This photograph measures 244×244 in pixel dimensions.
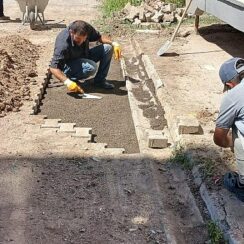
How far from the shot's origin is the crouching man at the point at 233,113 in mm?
3543

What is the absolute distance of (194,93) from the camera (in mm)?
6738

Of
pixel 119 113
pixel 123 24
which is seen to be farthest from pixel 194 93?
pixel 123 24

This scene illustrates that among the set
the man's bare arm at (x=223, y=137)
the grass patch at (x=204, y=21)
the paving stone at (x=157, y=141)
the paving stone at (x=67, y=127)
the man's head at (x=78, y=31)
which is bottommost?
the grass patch at (x=204, y=21)

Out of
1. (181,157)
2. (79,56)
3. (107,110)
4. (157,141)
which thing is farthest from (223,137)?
(79,56)

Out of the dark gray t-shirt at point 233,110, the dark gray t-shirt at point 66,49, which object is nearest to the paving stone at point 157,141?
the dark gray t-shirt at point 233,110

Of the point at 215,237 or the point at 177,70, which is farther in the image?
the point at 177,70

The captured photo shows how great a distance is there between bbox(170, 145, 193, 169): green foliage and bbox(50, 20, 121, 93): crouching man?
196 centimetres

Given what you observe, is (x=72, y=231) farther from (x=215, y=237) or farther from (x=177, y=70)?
(x=177, y=70)

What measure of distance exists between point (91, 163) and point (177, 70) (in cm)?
366

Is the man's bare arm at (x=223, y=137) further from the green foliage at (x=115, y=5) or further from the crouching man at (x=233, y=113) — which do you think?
the green foliage at (x=115, y=5)

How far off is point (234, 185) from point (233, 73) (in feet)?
3.08

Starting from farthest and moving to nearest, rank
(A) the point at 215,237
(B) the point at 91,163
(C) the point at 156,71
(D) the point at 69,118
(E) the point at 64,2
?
(E) the point at 64,2
(C) the point at 156,71
(D) the point at 69,118
(B) the point at 91,163
(A) the point at 215,237

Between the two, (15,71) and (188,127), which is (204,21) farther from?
(188,127)

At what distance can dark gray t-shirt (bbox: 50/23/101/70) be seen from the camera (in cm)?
648
